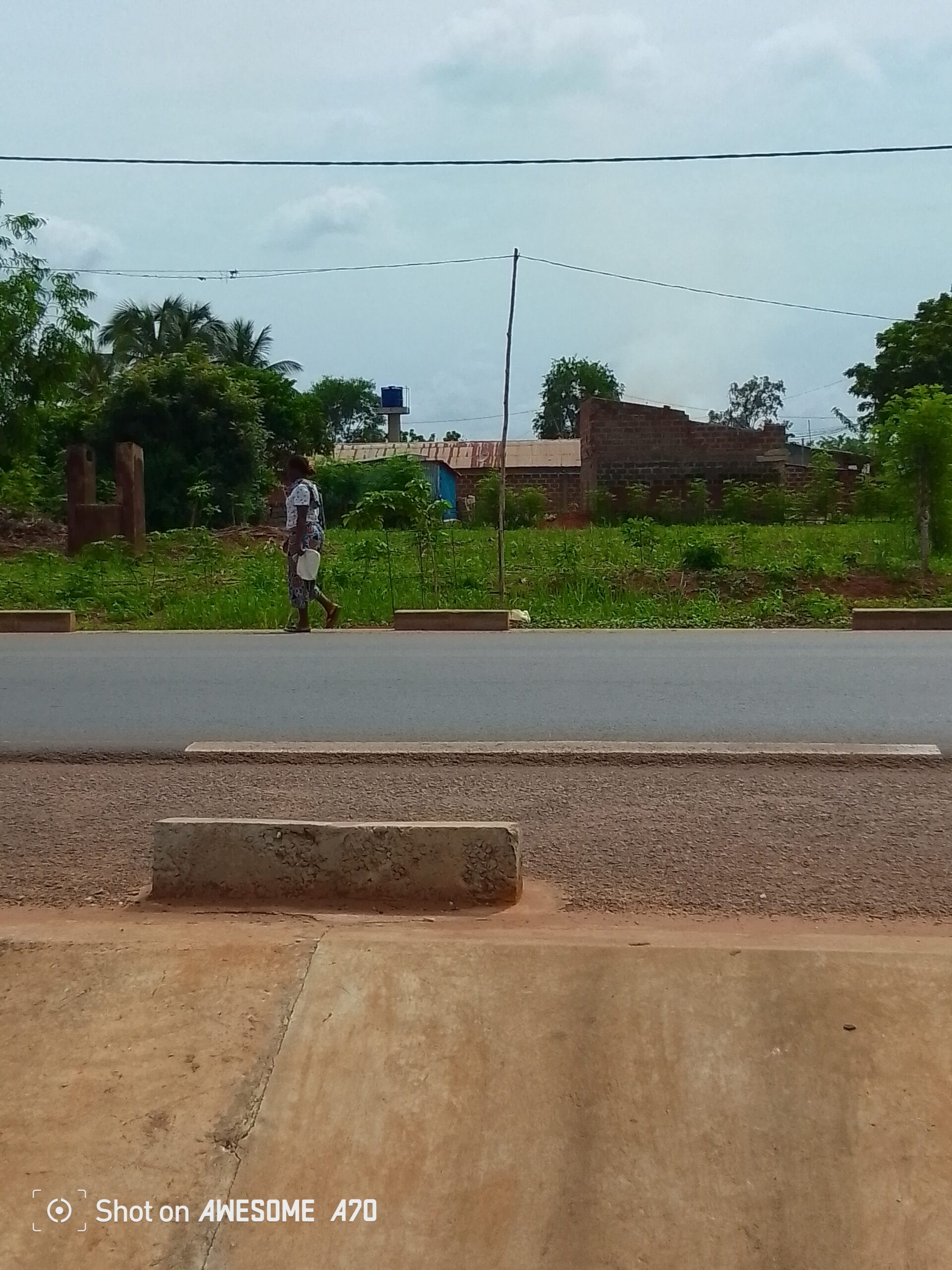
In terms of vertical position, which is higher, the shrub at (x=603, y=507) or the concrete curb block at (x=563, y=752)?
the shrub at (x=603, y=507)

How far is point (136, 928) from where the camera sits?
3.89 m

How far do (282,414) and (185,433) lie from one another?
9.39 metres

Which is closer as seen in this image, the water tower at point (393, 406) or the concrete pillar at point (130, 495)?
the concrete pillar at point (130, 495)

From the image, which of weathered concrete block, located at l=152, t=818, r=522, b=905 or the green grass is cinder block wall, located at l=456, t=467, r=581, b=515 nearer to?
A: the green grass

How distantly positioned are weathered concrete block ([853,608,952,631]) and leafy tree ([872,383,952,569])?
3.18 m

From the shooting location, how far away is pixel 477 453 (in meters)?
49.3

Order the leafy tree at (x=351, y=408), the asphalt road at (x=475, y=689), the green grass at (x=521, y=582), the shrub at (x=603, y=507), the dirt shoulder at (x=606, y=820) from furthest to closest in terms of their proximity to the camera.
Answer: the leafy tree at (x=351, y=408), the shrub at (x=603, y=507), the green grass at (x=521, y=582), the asphalt road at (x=475, y=689), the dirt shoulder at (x=606, y=820)

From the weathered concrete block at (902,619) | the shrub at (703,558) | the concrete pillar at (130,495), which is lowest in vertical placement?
the weathered concrete block at (902,619)

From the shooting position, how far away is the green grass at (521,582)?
1349cm

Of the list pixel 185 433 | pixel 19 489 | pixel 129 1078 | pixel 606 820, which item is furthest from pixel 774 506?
pixel 129 1078

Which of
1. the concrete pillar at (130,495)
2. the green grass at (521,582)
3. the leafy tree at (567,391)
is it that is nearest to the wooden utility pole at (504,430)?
the green grass at (521,582)

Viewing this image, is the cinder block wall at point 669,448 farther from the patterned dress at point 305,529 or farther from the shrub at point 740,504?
the patterned dress at point 305,529

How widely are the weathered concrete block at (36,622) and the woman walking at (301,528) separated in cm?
252

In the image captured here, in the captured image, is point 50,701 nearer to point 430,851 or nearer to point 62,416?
point 430,851
